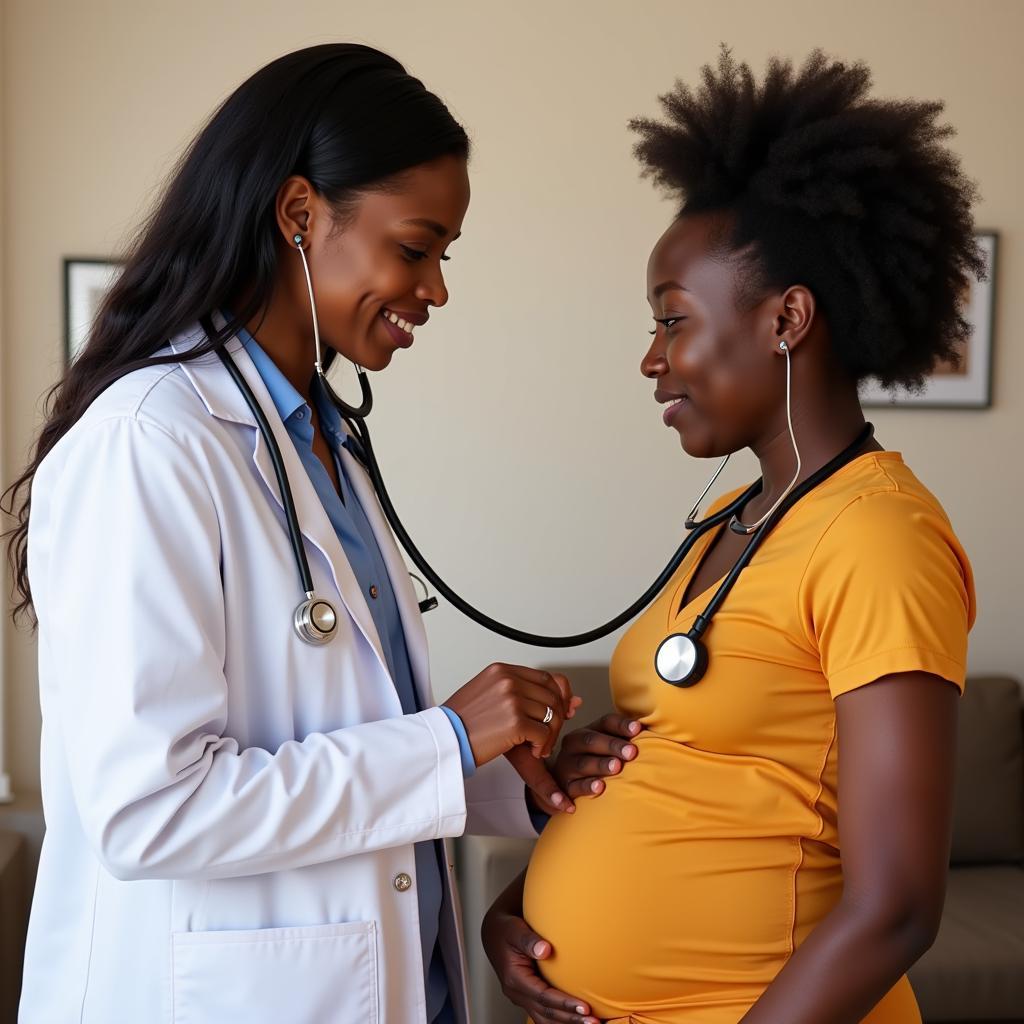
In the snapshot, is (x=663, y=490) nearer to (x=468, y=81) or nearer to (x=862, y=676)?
(x=468, y=81)

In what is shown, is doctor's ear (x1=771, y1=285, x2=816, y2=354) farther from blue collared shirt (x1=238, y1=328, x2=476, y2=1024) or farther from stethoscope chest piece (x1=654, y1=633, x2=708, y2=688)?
blue collared shirt (x1=238, y1=328, x2=476, y2=1024)

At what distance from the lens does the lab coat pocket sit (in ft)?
3.74

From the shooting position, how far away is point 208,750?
1.10m

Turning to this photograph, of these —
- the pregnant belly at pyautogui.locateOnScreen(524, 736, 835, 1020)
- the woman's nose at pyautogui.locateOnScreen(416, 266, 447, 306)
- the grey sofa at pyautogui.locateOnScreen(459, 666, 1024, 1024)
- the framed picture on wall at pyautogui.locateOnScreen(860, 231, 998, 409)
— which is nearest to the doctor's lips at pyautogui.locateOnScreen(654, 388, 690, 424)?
the woman's nose at pyautogui.locateOnScreen(416, 266, 447, 306)

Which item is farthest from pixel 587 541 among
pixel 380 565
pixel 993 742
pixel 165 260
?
pixel 165 260

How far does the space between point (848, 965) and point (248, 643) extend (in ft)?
2.16

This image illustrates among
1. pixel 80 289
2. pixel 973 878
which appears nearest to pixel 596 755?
pixel 973 878

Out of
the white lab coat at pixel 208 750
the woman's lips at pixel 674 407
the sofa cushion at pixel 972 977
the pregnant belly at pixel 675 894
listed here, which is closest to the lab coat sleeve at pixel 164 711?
the white lab coat at pixel 208 750

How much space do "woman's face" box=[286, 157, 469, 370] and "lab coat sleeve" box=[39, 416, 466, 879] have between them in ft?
0.92

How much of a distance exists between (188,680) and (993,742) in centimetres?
271

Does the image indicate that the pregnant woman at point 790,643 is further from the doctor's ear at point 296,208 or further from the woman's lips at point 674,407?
the doctor's ear at point 296,208

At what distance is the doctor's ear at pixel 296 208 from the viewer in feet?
4.19

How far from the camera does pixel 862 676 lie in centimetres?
113

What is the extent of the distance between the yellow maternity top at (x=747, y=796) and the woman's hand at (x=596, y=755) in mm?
27
